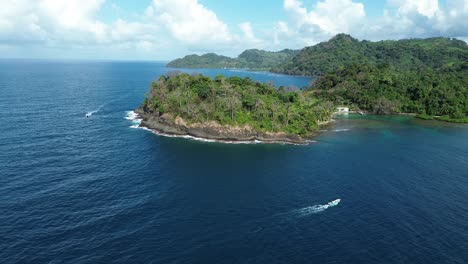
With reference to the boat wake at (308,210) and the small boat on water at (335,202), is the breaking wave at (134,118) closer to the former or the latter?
the boat wake at (308,210)

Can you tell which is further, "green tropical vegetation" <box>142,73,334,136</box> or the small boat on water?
"green tropical vegetation" <box>142,73,334,136</box>

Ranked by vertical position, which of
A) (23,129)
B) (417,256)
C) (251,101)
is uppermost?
(251,101)

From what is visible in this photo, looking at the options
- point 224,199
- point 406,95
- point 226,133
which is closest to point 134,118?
point 226,133

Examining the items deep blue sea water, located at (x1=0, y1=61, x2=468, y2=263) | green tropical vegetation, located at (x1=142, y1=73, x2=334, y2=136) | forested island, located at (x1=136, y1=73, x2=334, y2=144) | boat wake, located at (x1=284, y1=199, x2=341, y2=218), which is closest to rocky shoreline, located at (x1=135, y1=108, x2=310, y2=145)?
forested island, located at (x1=136, y1=73, x2=334, y2=144)

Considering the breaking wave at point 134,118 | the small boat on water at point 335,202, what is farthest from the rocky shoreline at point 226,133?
the small boat on water at point 335,202

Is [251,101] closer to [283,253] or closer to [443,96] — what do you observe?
[283,253]

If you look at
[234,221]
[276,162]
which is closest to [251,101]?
[276,162]

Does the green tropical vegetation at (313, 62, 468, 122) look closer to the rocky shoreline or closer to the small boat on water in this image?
the rocky shoreline
